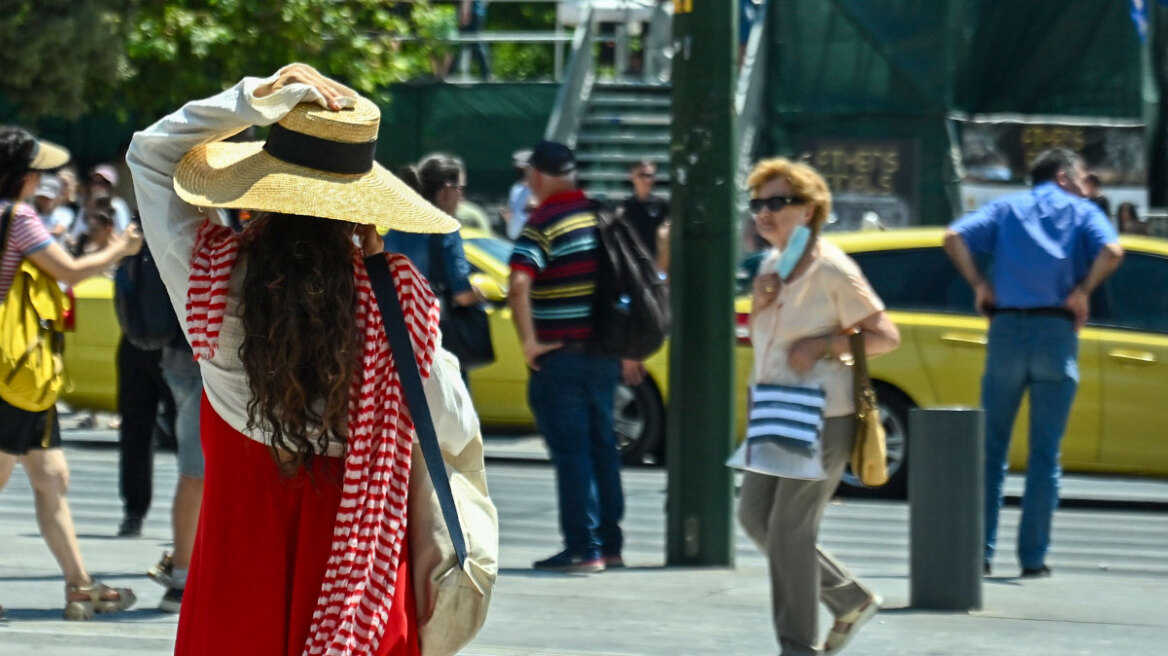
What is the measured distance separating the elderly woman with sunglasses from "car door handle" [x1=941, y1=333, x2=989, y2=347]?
5.04 m

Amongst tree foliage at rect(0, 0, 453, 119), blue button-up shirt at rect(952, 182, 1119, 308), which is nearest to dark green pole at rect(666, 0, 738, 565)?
blue button-up shirt at rect(952, 182, 1119, 308)

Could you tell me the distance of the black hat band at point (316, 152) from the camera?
367 centimetres

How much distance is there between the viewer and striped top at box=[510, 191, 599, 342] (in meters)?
8.37

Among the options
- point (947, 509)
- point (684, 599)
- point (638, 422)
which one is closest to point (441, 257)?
point (684, 599)

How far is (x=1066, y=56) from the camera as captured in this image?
825 inches

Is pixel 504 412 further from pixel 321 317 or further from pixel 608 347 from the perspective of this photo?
pixel 321 317

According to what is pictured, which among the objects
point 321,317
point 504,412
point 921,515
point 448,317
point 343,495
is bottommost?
point 504,412

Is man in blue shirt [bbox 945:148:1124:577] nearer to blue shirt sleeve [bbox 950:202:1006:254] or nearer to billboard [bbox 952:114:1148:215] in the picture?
blue shirt sleeve [bbox 950:202:1006:254]

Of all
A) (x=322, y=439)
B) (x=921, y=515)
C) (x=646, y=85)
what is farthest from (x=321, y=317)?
(x=646, y=85)

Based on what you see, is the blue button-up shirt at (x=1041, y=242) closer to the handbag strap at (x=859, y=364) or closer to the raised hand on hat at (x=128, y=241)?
the handbag strap at (x=859, y=364)

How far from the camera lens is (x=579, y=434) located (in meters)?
8.43

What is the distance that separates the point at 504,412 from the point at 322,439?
378 inches

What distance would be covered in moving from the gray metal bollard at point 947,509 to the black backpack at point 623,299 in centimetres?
145

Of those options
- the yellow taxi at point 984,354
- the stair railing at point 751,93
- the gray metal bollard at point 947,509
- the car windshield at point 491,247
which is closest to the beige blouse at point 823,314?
the gray metal bollard at point 947,509
